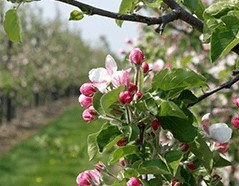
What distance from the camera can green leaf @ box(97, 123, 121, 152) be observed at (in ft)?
3.78

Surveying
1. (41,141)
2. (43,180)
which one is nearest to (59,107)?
(41,141)

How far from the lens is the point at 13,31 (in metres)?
1.36

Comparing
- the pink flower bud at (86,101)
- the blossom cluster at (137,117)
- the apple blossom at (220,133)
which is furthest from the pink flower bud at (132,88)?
the apple blossom at (220,133)

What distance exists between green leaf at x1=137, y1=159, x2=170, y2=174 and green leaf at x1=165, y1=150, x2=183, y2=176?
0.04 ft

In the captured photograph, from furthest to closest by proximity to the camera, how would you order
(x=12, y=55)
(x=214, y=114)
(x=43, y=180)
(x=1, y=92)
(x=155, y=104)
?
(x=12, y=55)
(x=1, y=92)
(x=43, y=180)
(x=214, y=114)
(x=155, y=104)

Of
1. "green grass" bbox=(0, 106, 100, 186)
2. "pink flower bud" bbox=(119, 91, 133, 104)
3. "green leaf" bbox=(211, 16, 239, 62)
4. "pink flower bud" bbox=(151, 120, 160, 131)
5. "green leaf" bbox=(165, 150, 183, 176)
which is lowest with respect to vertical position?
"green grass" bbox=(0, 106, 100, 186)

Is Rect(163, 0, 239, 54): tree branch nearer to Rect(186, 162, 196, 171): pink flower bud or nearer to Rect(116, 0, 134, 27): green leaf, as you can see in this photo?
Rect(116, 0, 134, 27): green leaf

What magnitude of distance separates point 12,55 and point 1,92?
6.08 ft

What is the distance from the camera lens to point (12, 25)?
1.36 meters

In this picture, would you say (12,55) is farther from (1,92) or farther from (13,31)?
(13,31)

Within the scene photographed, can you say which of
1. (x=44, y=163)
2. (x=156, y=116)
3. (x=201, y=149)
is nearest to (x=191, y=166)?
→ (x=201, y=149)

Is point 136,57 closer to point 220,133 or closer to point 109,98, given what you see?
point 109,98

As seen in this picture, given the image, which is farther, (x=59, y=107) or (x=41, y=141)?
(x=59, y=107)

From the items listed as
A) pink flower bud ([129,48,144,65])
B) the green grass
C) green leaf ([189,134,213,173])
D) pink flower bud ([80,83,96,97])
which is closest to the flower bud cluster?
pink flower bud ([80,83,96,97])
